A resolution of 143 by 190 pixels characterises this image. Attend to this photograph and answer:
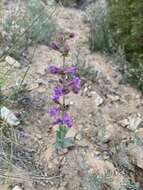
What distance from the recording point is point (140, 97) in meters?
4.43

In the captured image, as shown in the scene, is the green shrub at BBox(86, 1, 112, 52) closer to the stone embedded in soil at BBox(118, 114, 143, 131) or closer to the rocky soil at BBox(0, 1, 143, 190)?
the rocky soil at BBox(0, 1, 143, 190)

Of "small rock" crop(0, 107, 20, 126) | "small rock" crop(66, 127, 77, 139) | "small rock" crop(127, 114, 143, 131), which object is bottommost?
"small rock" crop(127, 114, 143, 131)

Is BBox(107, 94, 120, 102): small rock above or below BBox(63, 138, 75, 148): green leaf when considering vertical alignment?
below

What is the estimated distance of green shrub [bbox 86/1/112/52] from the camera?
494 centimetres

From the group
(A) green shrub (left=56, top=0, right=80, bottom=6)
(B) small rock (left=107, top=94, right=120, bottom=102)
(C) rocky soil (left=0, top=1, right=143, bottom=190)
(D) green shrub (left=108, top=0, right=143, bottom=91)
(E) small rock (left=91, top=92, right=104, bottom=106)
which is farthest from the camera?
(A) green shrub (left=56, top=0, right=80, bottom=6)

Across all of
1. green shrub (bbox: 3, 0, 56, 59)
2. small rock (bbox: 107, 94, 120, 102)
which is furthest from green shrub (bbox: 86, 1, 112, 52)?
small rock (bbox: 107, 94, 120, 102)

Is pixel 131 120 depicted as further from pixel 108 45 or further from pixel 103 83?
pixel 108 45

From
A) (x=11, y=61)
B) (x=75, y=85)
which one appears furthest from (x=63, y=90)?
(x=11, y=61)

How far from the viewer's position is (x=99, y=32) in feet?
16.4

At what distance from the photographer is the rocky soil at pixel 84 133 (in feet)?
11.0

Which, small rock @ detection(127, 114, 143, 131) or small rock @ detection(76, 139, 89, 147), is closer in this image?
small rock @ detection(76, 139, 89, 147)

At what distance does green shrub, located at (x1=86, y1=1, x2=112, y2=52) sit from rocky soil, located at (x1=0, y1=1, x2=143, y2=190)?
0.14 meters

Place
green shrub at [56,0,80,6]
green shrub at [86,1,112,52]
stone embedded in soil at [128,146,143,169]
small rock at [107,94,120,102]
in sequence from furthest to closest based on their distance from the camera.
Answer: green shrub at [56,0,80,6]
green shrub at [86,1,112,52]
small rock at [107,94,120,102]
stone embedded in soil at [128,146,143,169]

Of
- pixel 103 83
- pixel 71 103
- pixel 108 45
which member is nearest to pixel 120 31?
pixel 108 45
